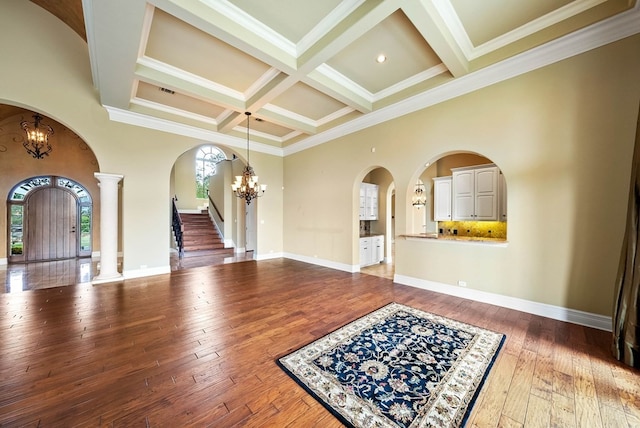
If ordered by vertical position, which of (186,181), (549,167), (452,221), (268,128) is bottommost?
(452,221)

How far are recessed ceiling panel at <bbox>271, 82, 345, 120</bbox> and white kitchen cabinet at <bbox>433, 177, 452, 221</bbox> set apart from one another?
132 inches

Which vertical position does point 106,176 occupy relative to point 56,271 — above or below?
above

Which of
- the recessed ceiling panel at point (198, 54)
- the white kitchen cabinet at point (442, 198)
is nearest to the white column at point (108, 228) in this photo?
the recessed ceiling panel at point (198, 54)

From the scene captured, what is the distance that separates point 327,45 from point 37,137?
8733 millimetres

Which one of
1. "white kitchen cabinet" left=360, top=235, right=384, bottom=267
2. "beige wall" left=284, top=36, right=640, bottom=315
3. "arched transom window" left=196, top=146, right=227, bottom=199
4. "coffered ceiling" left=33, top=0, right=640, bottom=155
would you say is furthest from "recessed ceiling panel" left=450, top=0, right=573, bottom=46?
"arched transom window" left=196, top=146, right=227, bottom=199

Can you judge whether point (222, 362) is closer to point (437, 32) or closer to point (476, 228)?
point (437, 32)

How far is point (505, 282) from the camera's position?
3678 millimetres

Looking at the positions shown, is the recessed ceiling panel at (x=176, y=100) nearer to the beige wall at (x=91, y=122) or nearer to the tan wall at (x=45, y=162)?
the beige wall at (x=91, y=122)

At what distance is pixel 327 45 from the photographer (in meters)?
3.15

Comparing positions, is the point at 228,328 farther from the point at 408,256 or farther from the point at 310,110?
the point at 310,110

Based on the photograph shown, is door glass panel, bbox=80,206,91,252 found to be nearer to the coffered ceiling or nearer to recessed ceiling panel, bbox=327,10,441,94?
the coffered ceiling

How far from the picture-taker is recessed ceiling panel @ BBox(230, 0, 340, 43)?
2.81 meters

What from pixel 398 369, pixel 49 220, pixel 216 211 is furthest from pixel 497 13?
pixel 49 220

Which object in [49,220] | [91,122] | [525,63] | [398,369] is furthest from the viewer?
[49,220]
